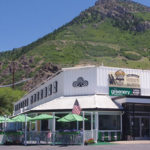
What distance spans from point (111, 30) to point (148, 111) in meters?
136

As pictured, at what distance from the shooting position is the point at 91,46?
12925 cm

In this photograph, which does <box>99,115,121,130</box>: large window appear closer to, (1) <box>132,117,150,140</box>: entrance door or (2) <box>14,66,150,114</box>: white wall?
(1) <box>132,117,150,140</box>: entrance door

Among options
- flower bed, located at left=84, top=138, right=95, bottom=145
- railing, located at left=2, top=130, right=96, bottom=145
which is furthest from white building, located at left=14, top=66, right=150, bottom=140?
railing, located at left=2, top=130, right=96, bottom=145

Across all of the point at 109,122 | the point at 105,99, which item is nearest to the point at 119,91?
the point at 105,99

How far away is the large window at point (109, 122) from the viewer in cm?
2422

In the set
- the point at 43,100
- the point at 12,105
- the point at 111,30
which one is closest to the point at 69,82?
the point at 43,100

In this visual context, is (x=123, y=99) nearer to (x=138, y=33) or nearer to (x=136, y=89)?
(x=136, y=89)

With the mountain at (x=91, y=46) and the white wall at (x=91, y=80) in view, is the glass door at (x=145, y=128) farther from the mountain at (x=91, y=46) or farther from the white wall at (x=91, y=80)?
Result: the mountain at (x=91, y=46)

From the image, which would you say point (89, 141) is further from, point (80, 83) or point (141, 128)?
point (80, 83)

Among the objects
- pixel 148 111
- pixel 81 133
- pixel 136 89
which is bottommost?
pixel 81 133

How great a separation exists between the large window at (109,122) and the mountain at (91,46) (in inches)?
2492

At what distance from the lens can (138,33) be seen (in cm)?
15700

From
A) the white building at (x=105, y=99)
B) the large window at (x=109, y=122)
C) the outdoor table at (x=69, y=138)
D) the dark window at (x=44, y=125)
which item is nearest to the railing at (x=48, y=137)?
the outdoor table at (x=69, y=138)

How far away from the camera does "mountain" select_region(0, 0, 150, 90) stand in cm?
10631
